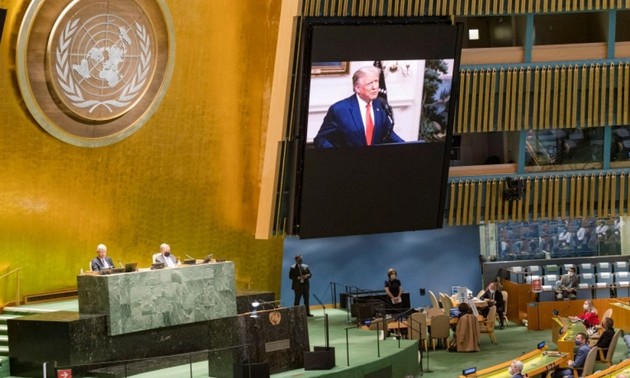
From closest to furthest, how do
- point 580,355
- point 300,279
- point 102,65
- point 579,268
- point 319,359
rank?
point 319,359 → point 580,355 → point 102,65 → point 300,279 → point 579,268

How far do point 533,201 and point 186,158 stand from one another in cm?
651

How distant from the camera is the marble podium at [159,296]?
15008 millimetres

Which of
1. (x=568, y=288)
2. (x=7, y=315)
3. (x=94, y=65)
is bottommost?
(x=7, y=315)

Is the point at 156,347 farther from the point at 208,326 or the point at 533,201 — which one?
the point at 533,201

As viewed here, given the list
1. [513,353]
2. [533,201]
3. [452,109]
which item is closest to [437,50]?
[452,109]

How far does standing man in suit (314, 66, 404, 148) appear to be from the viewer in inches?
736

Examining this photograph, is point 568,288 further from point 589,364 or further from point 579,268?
point 589,364

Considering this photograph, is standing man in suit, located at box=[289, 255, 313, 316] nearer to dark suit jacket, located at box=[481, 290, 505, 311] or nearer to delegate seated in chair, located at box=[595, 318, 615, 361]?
dark suit jacket, located at box=[481, 290, 505, 311]

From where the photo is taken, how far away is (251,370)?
14320 millimetres

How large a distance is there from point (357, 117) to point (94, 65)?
13.8ft

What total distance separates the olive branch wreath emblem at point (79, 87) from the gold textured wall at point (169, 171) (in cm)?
55

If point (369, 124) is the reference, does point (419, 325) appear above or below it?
below

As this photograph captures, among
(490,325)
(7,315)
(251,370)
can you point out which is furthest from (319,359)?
(490,325)

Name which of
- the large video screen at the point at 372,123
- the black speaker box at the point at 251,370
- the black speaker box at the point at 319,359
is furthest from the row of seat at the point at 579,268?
the black speaker box at the point at 251,370
